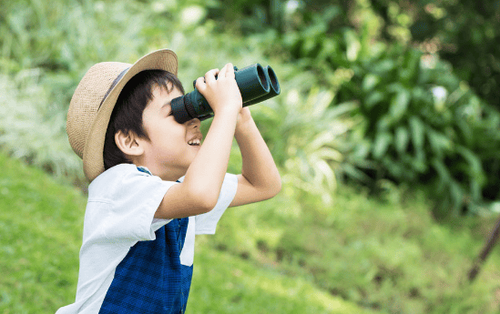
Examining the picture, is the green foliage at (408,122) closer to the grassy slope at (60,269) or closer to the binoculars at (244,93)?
the grassy slope at (60,269)

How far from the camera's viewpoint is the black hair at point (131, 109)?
Answer: 1312 millimetres

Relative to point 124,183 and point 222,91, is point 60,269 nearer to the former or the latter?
point 124,183

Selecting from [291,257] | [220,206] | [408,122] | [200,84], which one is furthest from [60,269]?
[408,122]

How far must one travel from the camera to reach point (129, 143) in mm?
1322

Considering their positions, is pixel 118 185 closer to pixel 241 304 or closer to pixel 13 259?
pixel 13 259

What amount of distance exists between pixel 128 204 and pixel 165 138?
226mm

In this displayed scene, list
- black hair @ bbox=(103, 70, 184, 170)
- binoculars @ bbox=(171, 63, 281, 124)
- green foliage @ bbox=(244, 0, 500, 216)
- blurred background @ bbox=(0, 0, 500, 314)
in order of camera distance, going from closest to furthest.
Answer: binoculars @ bbox=(171, 63, 281, 124), black hair @ bbox=(103, 70, 184, 170), blurred background @ bbox=(0, 0, 500, 314), green foliage @ bbox=(244, 0, 500, 216)

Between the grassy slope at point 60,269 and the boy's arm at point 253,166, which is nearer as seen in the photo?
the boy's arm at point 253,166

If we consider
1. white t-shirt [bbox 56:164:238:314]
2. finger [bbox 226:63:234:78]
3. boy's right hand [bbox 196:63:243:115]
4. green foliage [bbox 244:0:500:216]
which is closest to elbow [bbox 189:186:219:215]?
white t-shirt [bbox 56:164:238:314]

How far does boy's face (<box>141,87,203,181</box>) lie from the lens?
130cm

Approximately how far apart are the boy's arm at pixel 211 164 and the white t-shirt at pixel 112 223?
0.17 ft

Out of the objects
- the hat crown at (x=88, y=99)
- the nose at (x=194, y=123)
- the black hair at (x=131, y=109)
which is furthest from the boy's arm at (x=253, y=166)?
the hat crown at (x=88, y=99)

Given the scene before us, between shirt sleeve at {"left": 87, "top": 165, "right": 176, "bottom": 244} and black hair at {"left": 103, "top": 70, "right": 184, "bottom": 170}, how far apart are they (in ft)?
0.35

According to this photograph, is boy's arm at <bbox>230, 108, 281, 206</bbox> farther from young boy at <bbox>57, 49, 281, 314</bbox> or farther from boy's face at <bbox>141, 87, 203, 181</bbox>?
boy's face at <bbox>141, 87, 203, 181</bbox>
